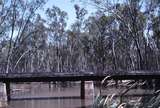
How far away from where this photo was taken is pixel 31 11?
67.1m

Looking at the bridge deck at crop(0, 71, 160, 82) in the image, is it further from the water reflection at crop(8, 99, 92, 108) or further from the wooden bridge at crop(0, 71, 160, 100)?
the water reflection at crop(8, 99, 92, 108)

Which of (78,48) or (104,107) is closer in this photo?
(104,107)

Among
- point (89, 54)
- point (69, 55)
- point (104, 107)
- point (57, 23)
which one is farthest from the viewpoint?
point (69, 55)

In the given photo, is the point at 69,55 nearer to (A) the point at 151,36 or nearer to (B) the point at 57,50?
(B) the point at 57,50

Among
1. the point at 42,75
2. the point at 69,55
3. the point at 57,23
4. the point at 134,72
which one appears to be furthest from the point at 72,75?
the point at 69,55

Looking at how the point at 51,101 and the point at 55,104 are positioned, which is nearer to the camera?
the point at 55,104

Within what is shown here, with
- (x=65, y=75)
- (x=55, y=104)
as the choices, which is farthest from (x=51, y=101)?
(x=65, y=75)

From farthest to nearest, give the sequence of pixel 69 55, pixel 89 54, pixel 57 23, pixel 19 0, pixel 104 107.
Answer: pixel 69 55, pixel 89 54, pixel 57 23, pixel 19 0, pixel 104 107

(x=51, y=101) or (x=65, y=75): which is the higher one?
(x=65, y=75)

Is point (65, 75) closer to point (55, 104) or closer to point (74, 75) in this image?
point (74, 75)

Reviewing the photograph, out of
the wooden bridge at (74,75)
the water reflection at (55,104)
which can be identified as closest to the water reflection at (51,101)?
the water reflection at (55,104)

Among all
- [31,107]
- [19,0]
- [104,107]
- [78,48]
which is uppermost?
[19,0]

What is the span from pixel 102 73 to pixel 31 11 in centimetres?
2805

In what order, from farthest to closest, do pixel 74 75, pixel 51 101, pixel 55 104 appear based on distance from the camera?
pixel 51 101 < pixel 55 104 < pixel 74 75
